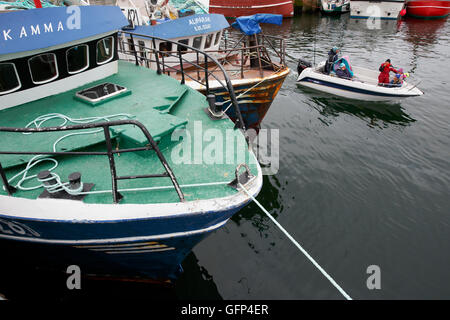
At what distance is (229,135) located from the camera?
5391mm

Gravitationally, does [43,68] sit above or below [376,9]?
below

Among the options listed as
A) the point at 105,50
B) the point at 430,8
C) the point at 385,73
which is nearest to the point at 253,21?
the point at 105,50

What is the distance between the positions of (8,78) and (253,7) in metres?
39.4

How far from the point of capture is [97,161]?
4.69 metres

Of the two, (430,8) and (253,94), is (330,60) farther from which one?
(430,8)

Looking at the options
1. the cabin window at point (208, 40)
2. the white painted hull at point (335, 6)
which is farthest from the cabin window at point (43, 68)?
the white painted hull at point (335, 6)

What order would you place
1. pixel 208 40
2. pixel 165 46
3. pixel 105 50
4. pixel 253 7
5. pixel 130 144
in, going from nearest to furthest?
pixel 130 144 < pixel 105 50 < pixel 165 46 < pixel 208 40 < pixel 253 7

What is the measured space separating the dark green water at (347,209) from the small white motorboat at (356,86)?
56 cm

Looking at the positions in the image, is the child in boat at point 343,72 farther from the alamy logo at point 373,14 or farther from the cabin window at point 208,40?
the alamy logo at point 373,14

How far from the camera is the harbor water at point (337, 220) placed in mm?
6254

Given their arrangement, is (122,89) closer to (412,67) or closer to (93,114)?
(93,114)

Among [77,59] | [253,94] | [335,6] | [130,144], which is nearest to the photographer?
[130,144]
